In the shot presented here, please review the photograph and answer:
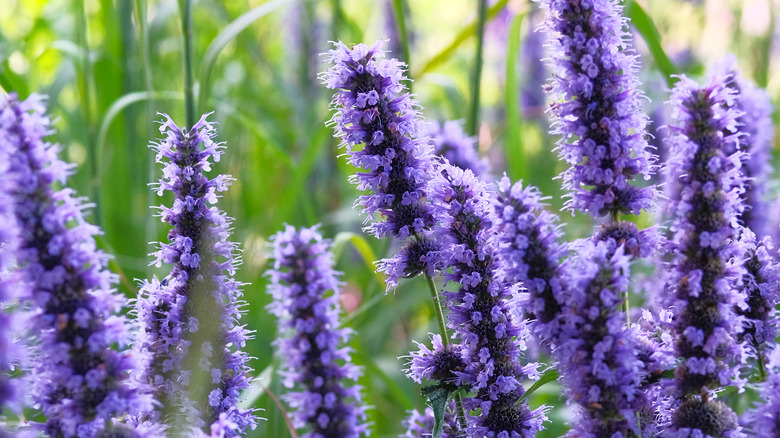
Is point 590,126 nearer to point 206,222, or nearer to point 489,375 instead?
point 489,375

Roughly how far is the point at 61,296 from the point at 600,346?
87 centimetres

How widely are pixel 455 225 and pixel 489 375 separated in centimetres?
31

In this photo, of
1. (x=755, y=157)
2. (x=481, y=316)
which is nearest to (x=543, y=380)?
(x=481, y=316)

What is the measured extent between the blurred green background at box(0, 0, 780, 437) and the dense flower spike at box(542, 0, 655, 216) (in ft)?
2.48

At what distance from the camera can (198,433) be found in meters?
1.39

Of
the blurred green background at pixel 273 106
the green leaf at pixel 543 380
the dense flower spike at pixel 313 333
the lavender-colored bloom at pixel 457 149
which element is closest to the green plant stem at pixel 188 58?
the blurred green background at pixel 273 106

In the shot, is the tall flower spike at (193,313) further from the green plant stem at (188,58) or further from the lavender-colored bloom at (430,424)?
the green plant stem at (188,58)

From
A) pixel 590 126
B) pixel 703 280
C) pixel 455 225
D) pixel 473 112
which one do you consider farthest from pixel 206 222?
pixel 473 112

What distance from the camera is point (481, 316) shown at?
5.50 feet

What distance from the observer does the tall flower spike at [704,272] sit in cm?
147

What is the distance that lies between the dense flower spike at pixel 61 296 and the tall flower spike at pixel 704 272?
94cm

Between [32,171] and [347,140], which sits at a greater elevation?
[347,140]

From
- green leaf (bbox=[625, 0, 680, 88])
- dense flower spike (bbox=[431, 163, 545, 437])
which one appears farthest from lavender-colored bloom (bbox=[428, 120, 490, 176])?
dense flower spike (bbox=[431, 163, 545, 437])

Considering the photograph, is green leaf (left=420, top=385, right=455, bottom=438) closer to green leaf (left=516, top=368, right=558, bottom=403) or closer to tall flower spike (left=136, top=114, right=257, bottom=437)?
green leaf (left=516, top=368, right=558, bottom=403)
